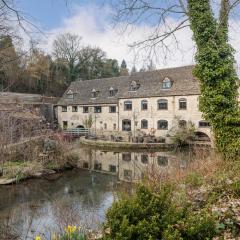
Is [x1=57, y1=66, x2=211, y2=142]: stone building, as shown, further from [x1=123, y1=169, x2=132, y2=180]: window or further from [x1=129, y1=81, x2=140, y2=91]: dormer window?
[x1=123, y1=169, x2=132, y2=180]: window

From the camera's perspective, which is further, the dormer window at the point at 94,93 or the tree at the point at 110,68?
the tree at the point at 110,68

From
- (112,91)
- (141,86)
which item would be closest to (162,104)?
(141,86)

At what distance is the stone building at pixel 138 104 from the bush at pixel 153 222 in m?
23.8

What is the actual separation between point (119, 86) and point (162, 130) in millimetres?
8747

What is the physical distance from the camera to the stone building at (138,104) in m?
28.9

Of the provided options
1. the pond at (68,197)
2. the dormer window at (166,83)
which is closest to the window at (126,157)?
the pond at (68,197)

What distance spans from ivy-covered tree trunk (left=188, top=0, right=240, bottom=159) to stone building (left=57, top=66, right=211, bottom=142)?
17.3m

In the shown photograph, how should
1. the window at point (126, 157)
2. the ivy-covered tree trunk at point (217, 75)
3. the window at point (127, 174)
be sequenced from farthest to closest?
the window at point (126, 157) → the window at point (127, 174) → the ivy-covered tree trunk at point (217, 75)

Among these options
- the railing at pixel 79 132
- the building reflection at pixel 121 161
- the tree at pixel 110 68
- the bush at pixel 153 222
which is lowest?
the building reflection at pixel 121 161

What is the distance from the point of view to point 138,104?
3234 cm

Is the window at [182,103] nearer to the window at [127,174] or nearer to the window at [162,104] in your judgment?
the window at [162,104]

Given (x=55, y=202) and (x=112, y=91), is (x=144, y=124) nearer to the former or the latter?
(x=112, y=91)

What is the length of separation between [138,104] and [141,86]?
92.7 inches

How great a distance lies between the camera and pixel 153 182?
6.86 m
